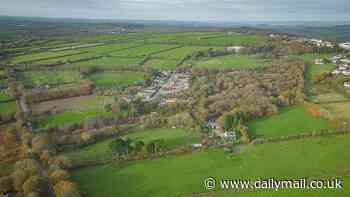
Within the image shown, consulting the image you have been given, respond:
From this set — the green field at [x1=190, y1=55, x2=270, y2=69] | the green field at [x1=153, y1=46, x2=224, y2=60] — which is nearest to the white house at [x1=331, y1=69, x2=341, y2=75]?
the green field at [x1=190, y1=55, x2=270, y2=69]

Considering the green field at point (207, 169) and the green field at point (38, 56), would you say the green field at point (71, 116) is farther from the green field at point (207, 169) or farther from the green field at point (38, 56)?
the green field at point (38, 56)

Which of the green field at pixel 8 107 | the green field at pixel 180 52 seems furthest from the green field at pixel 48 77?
the green field at pixel 180 52

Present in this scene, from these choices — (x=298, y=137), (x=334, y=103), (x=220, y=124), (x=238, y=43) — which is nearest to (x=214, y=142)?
(x=220, y=124)

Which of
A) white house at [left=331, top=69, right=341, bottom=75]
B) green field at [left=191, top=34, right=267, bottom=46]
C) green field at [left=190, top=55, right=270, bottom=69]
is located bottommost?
white house at [left=331, top=69, right=341, bottom=75]

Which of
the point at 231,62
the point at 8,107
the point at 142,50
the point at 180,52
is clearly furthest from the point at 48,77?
the point at 231,62

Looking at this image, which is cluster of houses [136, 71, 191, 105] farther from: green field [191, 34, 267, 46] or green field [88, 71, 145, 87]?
green field [191, 34, 267, 46]

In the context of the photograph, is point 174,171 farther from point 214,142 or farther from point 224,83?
point 224,83
